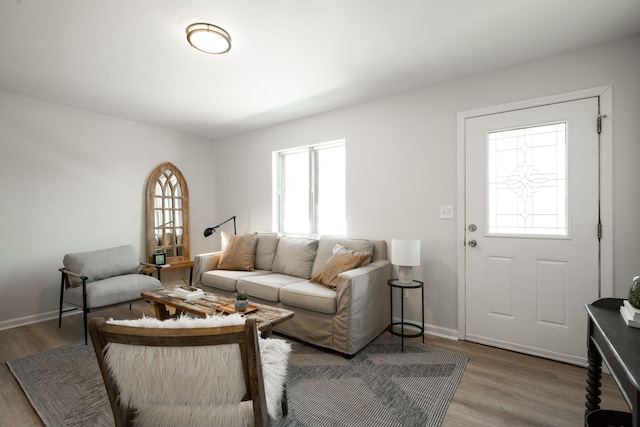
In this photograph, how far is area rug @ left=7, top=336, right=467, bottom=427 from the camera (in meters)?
1.83

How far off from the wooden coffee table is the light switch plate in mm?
1684

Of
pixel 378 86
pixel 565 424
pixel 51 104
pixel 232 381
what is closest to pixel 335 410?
pixel 232 381

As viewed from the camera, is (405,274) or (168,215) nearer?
(405,274)

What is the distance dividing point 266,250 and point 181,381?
2.85 metres

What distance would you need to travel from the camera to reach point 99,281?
10.5 ft

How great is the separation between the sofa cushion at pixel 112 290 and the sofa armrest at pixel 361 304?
2.07 meters

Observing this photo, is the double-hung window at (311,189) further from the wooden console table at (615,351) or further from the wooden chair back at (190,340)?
the wooden chair back at (190,340)

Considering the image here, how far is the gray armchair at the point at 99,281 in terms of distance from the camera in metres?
2.93

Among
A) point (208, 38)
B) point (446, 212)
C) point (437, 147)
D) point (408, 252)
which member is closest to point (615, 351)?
point (408, 252)

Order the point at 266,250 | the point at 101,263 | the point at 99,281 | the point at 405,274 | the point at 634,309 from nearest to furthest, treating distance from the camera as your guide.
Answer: the point at 634,309
the point at 405,274
the point at 99,281
the point at 101,263
the point at 266,250

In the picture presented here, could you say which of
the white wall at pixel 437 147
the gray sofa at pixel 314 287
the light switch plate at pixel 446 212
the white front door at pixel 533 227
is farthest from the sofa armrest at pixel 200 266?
the white front door at pixel 533 227

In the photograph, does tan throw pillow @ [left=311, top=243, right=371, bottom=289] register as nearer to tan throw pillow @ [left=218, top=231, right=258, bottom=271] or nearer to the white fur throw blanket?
tan throw pillow @ [left=218, top=231, right=258, bottom=271]

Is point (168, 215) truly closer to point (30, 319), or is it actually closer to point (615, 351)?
point (30, 319)

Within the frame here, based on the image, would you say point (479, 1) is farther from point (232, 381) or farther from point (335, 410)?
point (335, 410)
